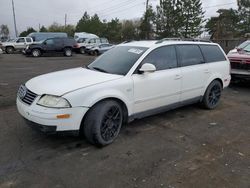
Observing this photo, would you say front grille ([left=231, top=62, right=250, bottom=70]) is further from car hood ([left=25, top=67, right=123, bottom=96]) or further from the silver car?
the silver car

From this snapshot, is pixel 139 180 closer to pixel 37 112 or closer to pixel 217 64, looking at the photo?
pixel 37 112

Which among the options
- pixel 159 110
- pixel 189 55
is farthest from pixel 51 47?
pixel 159 110

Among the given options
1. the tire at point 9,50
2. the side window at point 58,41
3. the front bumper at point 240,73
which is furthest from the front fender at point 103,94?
the tire at point 9,50

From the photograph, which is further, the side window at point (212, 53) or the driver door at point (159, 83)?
the side window at point (212, 53)

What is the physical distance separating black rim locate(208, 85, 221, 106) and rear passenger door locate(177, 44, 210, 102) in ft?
1.46

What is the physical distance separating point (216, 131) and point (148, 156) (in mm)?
1719

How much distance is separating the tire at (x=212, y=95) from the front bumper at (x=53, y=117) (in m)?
3.30

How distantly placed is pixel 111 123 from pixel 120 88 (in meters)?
0.58

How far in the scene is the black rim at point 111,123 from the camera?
415cm

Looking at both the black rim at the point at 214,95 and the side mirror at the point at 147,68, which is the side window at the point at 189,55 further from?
the side mirror at the point at 147,68

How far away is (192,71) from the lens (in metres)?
5.54

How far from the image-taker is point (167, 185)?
3170 millimetres

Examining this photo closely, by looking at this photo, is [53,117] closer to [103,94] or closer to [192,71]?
[103,94]

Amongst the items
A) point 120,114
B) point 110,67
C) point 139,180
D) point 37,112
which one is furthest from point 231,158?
point 37,112
